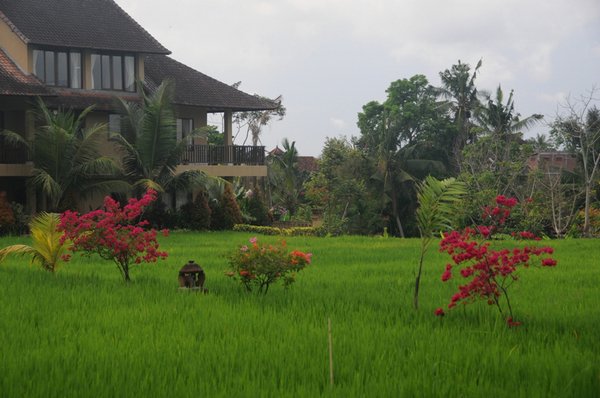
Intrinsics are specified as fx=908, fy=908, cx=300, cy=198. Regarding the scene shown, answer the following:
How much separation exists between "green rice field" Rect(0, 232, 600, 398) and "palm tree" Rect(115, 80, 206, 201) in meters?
13.2

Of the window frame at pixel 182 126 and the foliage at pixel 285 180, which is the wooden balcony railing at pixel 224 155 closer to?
the window frame at pixel 182 126

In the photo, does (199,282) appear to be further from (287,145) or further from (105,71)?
(287,145)

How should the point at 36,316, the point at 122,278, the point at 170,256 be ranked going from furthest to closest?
1. the point at 170,256
2. the point at 122,278
3. the point at 36,316

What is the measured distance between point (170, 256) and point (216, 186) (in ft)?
33.8

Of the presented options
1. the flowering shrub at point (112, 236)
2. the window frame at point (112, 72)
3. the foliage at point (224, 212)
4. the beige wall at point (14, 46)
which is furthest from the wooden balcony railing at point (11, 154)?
the flowering shrub at point (112, 236)

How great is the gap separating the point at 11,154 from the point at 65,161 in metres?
1.85

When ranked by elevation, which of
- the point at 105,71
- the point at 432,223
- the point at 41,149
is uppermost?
the point at 105,71

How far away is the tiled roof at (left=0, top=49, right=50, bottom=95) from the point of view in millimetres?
26302

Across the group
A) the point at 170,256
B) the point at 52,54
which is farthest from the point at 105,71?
the point at 170,256

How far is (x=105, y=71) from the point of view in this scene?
100ft

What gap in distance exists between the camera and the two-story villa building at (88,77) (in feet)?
92.0

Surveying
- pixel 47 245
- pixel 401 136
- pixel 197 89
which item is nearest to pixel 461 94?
pixel 401 136

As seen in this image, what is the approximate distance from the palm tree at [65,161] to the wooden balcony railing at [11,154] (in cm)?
22

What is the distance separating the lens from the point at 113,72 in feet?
101
